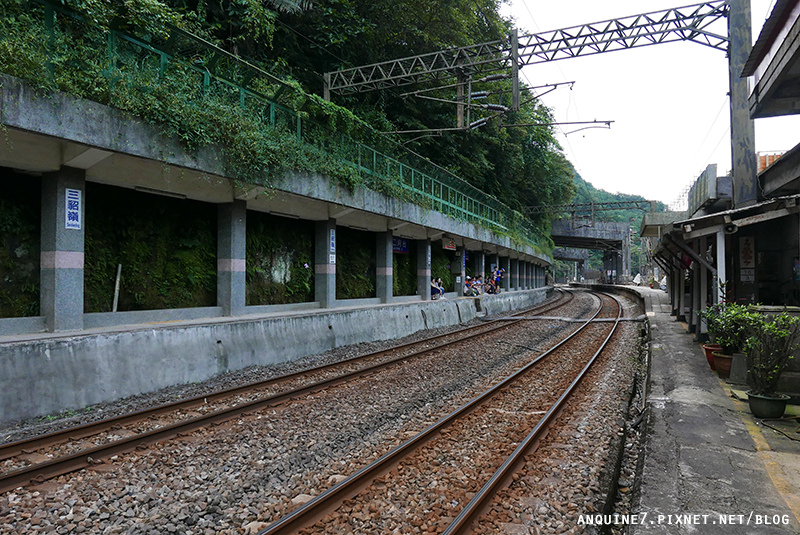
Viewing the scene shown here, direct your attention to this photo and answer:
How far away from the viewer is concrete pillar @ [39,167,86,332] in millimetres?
7680

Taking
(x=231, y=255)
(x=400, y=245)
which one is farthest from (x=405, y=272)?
(x=231, y=255)

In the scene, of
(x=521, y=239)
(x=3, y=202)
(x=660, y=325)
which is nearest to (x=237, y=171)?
(x=3, y=202)

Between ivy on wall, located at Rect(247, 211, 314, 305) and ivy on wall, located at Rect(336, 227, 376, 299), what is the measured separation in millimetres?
1839

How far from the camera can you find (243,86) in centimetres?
1052

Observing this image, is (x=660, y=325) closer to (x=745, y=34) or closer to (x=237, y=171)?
(x=745, y=34)

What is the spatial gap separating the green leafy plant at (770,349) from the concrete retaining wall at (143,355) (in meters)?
8.95

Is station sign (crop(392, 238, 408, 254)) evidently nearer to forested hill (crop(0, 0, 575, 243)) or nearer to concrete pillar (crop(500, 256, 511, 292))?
forested hill (crop(0, 0, 575, 243))

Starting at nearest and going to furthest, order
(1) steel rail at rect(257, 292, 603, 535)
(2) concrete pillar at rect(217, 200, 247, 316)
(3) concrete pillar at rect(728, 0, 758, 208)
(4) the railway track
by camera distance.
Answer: (1) steel rail at rect(257, 292, 603, 535), (4) the railway track, (2) concrete pillar at rect(217, 200, 247, 316), (3) concrete pillar at rect(728, 0, 758, 208)

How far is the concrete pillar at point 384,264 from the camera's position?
18.1 metres

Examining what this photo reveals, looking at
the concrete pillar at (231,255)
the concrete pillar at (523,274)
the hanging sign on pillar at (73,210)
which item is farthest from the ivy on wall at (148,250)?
the concrete pillar at (523,274)

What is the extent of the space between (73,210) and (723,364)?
12.0m

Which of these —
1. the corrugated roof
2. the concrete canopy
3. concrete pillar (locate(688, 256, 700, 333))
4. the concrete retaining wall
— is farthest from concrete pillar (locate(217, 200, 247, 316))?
concrete pillar (locate(688, 256, 700, 333))

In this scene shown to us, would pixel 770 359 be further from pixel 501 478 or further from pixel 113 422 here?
pixel 113 422

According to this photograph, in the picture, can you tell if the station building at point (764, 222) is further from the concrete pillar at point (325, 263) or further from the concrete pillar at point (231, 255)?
the concrete pillar at point (231, 255)
